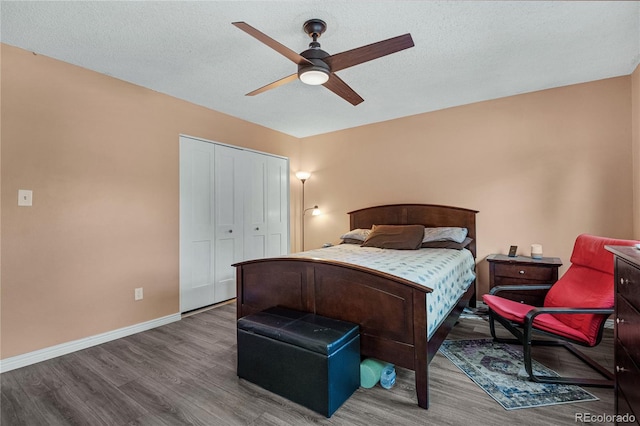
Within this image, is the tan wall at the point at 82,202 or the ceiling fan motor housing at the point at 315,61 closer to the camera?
the ceiling fan motor housing at the point at 315,61

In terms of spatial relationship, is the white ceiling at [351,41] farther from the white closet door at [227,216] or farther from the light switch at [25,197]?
the light switch at [25,197]

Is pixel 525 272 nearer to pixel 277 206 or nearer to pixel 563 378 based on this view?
pixel 563 378

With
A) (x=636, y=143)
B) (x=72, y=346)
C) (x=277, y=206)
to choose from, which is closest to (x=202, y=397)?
(x=72, y=346)

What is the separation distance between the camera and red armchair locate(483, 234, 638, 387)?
1919mm

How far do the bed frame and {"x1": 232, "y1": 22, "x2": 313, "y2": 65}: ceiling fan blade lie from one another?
Answer: 145 centimetres

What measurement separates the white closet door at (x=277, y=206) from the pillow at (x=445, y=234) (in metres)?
2.36

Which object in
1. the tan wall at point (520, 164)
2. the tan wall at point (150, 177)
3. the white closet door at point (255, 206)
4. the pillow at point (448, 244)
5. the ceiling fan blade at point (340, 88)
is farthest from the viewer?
the white closet door at point (255, 206)

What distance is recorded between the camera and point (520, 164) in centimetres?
331

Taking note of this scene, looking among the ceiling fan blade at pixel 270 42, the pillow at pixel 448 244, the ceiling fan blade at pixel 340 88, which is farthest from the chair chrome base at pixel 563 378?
the ceiling fan blade at pixel 270 42

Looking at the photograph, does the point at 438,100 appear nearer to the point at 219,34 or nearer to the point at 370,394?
the point at 219,34

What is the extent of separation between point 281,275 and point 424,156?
2687 mm

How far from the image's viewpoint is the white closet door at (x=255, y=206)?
166 inches

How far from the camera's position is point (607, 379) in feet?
6.43

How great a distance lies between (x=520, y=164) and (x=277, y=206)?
11.2 feet
